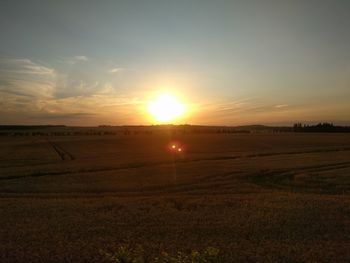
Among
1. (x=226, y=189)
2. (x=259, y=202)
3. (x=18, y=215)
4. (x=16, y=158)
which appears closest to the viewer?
(x=18, y=215)

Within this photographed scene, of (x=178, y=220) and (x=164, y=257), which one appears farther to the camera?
(x=178, y=220)

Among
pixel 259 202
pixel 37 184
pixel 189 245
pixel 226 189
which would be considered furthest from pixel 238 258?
pixel 37 184

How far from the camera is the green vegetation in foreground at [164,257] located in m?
9.57

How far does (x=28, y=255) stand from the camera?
1076cm

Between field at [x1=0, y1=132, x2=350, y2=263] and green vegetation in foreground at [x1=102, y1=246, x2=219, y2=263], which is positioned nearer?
green vegetation in foreground at [x1=102, y1=246, x2=219, y2=263]

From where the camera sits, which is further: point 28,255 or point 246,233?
point 246,233

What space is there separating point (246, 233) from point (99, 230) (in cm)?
511

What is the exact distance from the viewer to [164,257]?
10.5 m

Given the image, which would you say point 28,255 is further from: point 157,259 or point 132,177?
point 132,177

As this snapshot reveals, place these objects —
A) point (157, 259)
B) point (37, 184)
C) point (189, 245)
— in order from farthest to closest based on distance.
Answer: point (37, 184) → point (189, 245) → point (157, 259)

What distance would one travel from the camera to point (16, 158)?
49.4 m

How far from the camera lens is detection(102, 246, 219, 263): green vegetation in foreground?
377 inches

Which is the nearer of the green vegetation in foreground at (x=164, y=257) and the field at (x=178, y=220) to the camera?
the green vegetation in foreground at (x=164, y=257)

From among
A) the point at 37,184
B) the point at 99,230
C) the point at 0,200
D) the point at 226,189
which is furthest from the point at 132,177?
the point at 99,230
